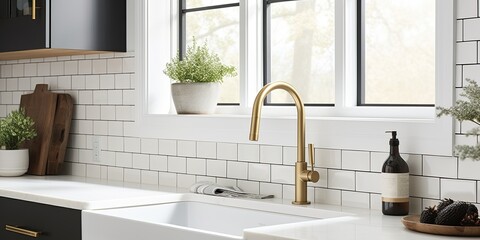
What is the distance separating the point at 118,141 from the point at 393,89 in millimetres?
1599

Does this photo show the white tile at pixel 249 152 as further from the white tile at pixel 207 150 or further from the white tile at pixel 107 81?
the white tile at pixel 107 81

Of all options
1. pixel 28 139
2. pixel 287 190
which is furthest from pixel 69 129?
pixel 287 190

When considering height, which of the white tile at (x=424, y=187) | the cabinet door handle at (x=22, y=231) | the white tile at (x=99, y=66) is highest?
the white tile at (x=99, y=66)

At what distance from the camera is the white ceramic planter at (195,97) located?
12.6 feet

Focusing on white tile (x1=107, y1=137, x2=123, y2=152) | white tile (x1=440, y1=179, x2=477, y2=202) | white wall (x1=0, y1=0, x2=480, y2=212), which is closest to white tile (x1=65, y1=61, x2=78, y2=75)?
white wall (x1=0, y1=0, x2=480, y2=212)

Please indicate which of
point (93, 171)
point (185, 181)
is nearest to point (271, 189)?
point (185, 181)

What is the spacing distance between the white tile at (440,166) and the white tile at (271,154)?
0.70m

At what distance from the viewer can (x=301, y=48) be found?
3.66 meters

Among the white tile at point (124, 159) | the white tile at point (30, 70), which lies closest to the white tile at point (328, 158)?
the white tile at point (124, 159)

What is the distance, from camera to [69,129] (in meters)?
4.52

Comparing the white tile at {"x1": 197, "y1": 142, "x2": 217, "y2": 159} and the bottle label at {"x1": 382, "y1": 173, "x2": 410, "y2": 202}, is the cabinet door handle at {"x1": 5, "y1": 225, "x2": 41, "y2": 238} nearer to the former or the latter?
the white tile at {"x1": 197, "y1": 142, "x2": 217, "y2": 159}

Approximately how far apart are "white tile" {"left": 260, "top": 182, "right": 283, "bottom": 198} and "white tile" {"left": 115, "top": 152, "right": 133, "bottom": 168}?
94cm

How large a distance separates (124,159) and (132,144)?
0.10 metres

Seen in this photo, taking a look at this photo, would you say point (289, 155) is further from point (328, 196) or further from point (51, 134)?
point (51, 134)
